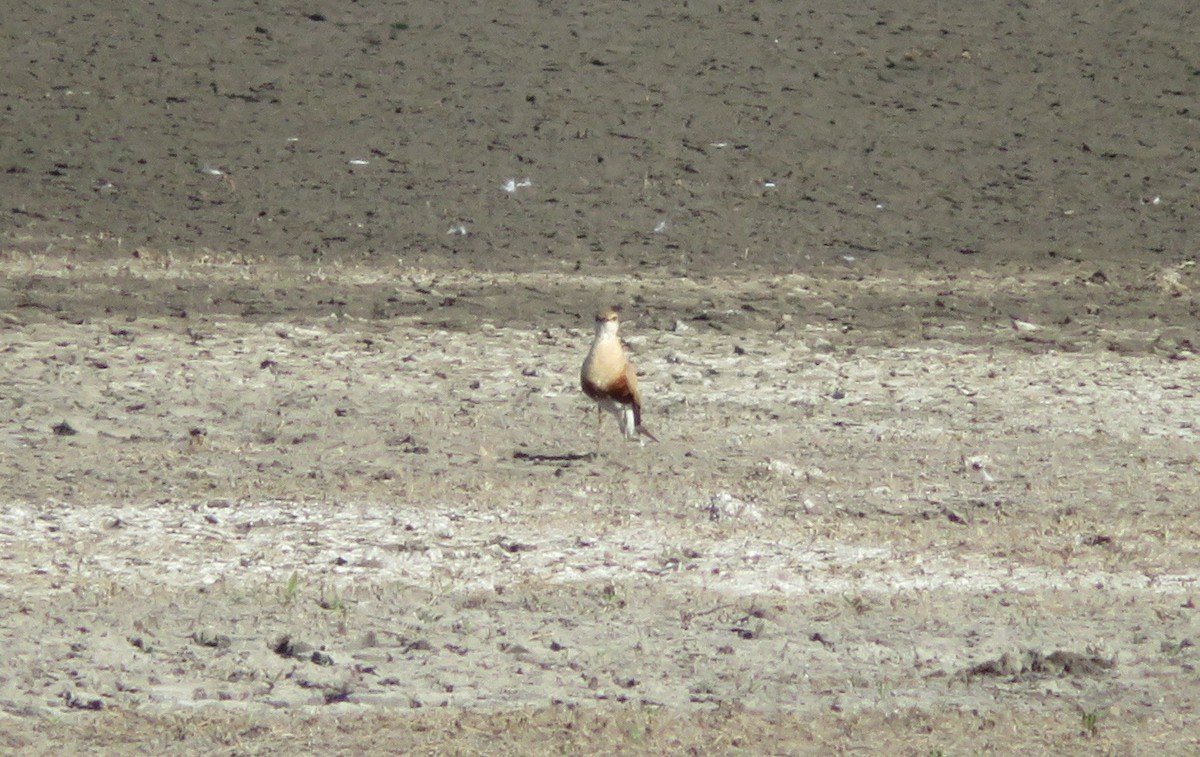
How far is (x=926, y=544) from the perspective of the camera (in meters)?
7.19

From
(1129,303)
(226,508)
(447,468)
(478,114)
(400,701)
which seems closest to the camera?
(400,701)

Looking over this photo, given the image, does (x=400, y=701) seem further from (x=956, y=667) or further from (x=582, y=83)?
(x=582, y=83)

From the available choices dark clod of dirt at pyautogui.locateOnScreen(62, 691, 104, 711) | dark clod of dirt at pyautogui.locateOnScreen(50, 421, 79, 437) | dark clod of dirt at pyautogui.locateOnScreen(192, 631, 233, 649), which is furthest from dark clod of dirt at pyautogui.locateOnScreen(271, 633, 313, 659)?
dark clod of dirt at pyautogui.locateOnScreen(50, 421, 79, 437)

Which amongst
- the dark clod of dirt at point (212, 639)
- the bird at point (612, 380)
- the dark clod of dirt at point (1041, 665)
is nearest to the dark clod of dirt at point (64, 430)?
the bird at point (612, 380)

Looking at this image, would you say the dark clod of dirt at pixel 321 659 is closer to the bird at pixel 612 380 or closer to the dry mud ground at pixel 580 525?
the dry mud ground at pixel 580 525

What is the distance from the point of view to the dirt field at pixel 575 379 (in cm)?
564

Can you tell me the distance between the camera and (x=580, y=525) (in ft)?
24.1

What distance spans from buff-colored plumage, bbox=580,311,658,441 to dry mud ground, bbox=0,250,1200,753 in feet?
0.71

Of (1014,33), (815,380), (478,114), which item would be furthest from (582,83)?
(815,380)

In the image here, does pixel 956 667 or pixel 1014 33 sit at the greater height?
pixel 1014 33

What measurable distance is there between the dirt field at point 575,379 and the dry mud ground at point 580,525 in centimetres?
3

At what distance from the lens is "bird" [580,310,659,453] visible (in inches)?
329

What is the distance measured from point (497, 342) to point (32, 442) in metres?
3.10

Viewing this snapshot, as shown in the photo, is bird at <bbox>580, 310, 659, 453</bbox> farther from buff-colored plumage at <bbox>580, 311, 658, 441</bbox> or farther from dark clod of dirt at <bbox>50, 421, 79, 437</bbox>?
dark clod of dirt at <bbox>50, 421, 79, 437</bbox>
